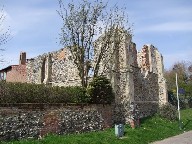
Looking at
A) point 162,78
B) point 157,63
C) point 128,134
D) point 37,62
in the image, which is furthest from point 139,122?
point 37,62

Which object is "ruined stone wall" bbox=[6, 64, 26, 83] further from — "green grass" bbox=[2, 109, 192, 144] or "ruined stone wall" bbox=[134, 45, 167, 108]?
"green grass" bbox=[2, 109, 192, 144]

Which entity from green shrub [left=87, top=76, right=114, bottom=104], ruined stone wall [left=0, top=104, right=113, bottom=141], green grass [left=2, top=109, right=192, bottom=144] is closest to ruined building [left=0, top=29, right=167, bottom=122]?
green shrub [left=87, top=76, right=114, bottom=104]

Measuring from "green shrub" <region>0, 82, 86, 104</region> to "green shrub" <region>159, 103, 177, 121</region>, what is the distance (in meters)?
8.88

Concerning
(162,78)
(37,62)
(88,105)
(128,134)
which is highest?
(37,62)

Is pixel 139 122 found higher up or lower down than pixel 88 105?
lower down

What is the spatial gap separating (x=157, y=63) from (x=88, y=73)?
34.5 feet

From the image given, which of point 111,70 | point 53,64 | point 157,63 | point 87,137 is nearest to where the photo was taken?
point 87,137

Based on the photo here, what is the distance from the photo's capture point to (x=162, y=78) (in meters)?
29.4

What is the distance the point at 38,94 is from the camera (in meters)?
16.7

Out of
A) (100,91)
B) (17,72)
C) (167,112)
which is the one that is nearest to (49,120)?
(100,91)

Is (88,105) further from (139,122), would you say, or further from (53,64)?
(53,64)

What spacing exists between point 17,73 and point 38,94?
20941 millimetres

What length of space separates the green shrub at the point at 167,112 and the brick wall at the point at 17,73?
15671mm

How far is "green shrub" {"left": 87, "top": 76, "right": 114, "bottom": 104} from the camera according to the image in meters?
20.0
